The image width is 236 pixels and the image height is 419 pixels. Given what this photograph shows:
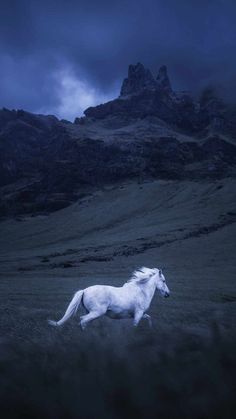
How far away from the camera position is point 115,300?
1204 cm

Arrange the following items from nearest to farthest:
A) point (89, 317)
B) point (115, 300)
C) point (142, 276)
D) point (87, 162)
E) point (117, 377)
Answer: point (117, 377)
point (89, 317)
point (115, 300)
point (142, 276)
point (87, 162)

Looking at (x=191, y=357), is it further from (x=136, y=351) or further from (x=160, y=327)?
(x=160, y=327)

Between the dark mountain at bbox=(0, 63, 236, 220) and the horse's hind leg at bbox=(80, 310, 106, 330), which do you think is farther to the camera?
the dark mountain at bbox=(0, 63, 236, 220)

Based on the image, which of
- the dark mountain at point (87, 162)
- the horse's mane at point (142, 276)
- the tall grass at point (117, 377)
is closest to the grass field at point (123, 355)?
the tall grass at point (117, 377)

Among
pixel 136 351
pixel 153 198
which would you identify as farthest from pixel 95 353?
pixel 153 198

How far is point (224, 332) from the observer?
43.6ft

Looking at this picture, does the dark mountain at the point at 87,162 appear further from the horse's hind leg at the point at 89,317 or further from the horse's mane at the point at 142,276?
the horse's hind leg at the point at 89,317

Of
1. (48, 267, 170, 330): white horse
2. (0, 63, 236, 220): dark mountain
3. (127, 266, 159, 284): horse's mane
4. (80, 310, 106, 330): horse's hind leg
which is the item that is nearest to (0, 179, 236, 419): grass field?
(80, 310, 106, 330): horse's hind leg

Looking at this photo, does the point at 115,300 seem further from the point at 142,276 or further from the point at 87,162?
the point at 87,162

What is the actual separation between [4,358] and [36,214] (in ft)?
374

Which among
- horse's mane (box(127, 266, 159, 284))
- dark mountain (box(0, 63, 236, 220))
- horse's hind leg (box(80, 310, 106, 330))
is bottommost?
horse's hind leg (box(80, 310, 106, 330))

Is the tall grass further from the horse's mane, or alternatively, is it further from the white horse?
the horse's mane

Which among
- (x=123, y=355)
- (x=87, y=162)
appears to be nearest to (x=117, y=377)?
(x=123, y=355)

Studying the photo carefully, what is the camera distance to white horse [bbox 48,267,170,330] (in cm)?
1159
